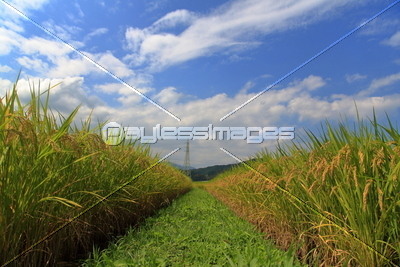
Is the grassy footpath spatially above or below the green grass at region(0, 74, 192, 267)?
below

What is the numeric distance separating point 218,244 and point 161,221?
1.53 meters

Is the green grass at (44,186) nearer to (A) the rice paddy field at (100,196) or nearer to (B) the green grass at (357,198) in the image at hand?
(A) the rice paddy field at (100,196)

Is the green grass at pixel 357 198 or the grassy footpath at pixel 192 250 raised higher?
the green grass at pixel 357 198

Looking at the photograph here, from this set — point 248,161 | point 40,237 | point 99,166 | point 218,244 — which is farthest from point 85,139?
point 248,161

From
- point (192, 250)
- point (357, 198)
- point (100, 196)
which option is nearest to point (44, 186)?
point (100, 196)

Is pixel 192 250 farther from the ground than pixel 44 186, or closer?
closer

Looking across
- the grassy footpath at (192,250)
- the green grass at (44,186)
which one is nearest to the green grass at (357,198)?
the grassy footpath at (192,250)

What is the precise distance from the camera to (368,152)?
2113 mm

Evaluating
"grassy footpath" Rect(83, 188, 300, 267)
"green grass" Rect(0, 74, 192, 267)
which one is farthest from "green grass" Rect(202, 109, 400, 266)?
"green grass" Rect(0, 74, 192, 267)

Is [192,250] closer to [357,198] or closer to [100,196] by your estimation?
[100,196]

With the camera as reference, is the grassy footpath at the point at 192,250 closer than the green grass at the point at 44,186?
No

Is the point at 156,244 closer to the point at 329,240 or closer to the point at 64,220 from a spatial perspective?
the point at 64,220

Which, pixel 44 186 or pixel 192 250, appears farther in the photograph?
pixel 192 250

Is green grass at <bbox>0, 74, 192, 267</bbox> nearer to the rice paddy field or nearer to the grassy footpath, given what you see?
the rice paddy field
